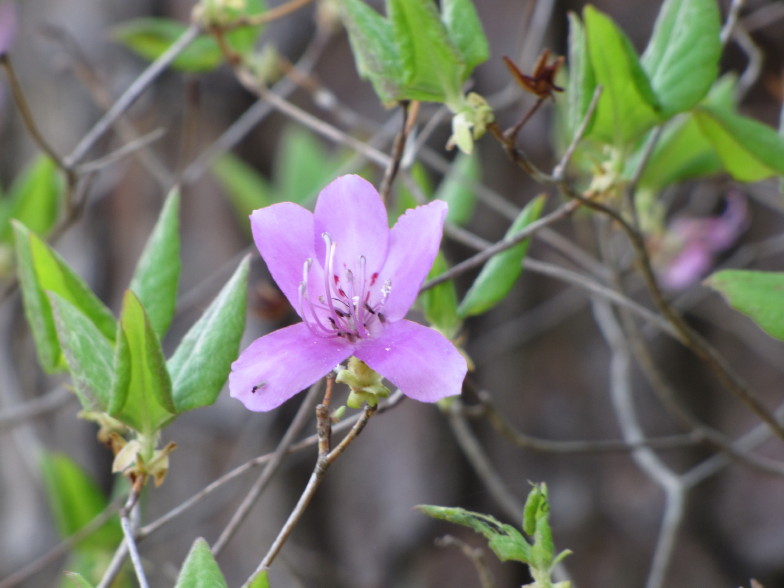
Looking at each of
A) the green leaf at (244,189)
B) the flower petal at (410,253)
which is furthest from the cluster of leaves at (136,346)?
the green leaf at (244,189)

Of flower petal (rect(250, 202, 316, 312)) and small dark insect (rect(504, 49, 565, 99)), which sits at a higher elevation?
small dark insect (rect(504, 49, 565, 99))

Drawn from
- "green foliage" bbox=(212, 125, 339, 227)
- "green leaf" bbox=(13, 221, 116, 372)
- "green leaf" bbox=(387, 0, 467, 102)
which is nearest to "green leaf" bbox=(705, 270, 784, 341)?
"green leaf" bbox=(387, 0, 467, 102)

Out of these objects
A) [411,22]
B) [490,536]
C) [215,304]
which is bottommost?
[490,536]

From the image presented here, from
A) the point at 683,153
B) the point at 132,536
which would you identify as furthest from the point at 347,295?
the point at 683,153

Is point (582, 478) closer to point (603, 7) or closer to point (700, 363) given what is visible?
point (700, 363)

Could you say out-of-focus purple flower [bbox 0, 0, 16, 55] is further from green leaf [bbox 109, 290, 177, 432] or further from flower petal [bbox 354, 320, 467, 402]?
flower petal [bbox 354, 320, 467, 402]

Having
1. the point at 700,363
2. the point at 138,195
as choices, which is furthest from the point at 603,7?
the point at 138,195

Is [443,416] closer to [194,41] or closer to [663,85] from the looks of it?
[194,41]
